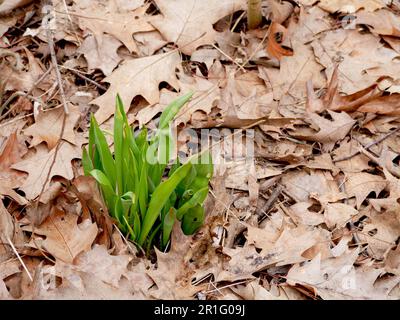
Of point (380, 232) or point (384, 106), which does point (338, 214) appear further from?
point (384, 106)

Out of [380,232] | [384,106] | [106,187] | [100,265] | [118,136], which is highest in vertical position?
[118,136]

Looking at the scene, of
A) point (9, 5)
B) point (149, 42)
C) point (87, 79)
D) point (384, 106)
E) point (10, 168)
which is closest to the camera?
point (10, 168)

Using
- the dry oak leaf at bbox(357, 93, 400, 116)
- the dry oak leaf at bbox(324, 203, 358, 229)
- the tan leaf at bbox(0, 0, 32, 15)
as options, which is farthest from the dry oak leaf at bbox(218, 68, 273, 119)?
the tan leaf at bbox(0, 0, 32, 15)

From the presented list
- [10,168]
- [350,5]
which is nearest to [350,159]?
[350,5]

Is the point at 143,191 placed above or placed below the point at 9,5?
below

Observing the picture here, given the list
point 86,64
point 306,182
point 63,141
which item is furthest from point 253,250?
point 86,64

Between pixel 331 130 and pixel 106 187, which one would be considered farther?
pixel 331 130

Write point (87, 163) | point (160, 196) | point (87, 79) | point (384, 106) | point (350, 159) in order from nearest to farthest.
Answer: point (160, 196) < point (87, 163) < point (350, 159) < point (384, 106) < point (87, 79)
